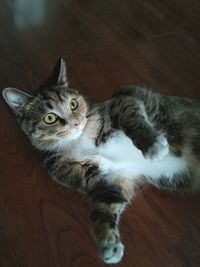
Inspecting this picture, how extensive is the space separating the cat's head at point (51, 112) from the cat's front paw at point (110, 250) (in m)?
0.40

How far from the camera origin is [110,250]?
42.6 inches

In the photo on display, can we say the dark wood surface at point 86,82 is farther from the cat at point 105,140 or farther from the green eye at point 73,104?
the green eye at point 73,104

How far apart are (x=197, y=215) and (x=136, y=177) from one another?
0.25 meters

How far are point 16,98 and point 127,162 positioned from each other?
1.53 feet

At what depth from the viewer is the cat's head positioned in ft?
4.30

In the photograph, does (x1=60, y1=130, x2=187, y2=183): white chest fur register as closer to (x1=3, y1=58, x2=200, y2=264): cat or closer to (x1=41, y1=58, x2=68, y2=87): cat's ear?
(x1=3, y1=58, x2=200, y2=264): cat

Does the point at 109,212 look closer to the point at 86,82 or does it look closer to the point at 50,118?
the point at 50,118

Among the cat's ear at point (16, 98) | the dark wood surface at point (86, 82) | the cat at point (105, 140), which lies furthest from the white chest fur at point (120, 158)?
the cat's ear at point (16, 98)

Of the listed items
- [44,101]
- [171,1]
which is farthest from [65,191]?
[171,1]

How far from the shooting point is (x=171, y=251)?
1.20m

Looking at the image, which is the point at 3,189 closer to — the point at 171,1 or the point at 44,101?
the point at 44,101

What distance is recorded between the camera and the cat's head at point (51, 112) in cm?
131

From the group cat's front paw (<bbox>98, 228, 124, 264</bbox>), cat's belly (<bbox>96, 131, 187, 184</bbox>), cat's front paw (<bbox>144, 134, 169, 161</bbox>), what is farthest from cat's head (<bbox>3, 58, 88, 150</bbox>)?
cat's front paw (<bbox>98, 228, 124, 264</bbox>)

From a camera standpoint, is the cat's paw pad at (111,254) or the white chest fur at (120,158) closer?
the cat's paw pad at (111,254)
